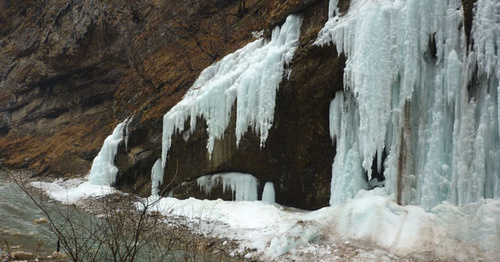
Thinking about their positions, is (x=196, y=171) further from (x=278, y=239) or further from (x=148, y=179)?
(x=278, y=239)

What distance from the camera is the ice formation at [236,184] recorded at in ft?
31.8

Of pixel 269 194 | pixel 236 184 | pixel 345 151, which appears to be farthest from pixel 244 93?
pixel 345 151

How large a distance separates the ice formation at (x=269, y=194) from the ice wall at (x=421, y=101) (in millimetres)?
2140

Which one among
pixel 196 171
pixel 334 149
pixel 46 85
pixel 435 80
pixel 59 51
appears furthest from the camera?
pixel 46 85

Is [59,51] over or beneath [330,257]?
over

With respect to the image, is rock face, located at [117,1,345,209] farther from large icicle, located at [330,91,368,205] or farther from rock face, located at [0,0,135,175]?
rock face, located at [0,0,135,175]

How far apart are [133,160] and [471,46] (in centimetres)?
1216

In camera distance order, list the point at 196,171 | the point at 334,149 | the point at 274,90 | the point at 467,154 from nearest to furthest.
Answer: the point at 467,154 → the point at 334,149 → the point at 274,90 → the point at 196,171

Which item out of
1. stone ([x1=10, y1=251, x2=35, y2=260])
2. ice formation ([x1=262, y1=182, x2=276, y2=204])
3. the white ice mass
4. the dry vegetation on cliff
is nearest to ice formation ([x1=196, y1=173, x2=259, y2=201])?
ice formation ([x1=262, y1=182, x2=276, y2=204])

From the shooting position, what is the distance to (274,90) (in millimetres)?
8914

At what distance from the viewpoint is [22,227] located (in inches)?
335

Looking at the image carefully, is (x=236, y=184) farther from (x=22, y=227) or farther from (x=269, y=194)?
(x=22, y=227)

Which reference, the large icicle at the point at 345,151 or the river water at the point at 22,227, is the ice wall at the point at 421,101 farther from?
the river water at the point at 22,227

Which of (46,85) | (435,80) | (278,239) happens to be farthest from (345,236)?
(46,85)
